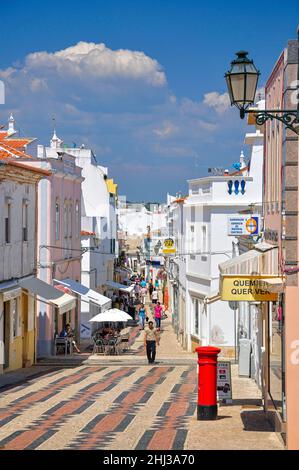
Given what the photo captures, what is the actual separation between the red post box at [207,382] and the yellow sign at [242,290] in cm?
124

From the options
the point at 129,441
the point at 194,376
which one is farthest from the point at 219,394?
the point at 194,376

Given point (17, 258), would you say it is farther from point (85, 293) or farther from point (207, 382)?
point (207, 382)

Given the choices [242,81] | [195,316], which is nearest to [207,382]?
[242,81]

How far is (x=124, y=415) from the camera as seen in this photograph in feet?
49.0

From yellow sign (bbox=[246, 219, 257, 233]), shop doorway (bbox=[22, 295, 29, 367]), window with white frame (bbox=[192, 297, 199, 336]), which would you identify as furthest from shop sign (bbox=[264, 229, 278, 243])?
window with white frame (bbox=[192, 297, 199, 336])

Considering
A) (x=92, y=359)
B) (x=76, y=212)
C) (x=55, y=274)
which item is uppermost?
(x=76, y=212)

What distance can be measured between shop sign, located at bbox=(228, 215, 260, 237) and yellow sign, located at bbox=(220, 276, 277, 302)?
13.2m

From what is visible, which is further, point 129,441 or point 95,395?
point 95,395

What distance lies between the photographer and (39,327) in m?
31.8

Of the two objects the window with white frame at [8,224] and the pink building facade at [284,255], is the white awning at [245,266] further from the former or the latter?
the window with white frame at [8,224]

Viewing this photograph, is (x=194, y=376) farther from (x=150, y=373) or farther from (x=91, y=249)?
(x=91, y=249)

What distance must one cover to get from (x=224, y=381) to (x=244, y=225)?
1307 centimetres

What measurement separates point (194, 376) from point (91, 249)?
20.0 meters

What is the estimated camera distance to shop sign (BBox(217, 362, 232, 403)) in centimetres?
1494
